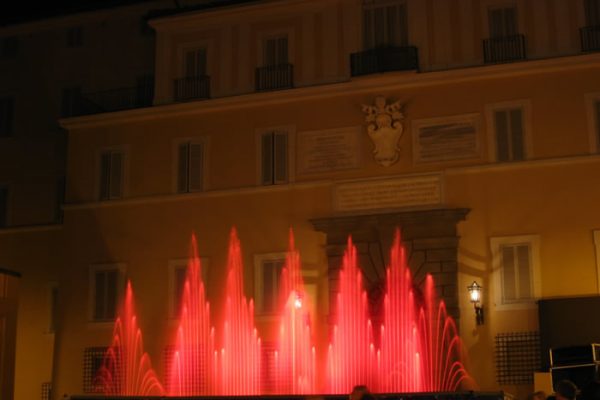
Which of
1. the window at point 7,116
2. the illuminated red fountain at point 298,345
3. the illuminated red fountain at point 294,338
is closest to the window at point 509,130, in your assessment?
the illuminated red fountain at point 298,345

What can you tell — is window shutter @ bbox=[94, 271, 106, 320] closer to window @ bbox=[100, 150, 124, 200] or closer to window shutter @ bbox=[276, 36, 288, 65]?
window @ bbox=[100, 150, 124, 200]

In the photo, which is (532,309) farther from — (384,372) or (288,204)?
(288,204)

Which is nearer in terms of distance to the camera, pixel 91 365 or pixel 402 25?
pixel 402 25

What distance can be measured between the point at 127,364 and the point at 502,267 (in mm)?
11396

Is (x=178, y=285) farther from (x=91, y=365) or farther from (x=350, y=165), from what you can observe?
(x=350, y=165)

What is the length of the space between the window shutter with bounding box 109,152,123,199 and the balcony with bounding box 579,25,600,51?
14325mm

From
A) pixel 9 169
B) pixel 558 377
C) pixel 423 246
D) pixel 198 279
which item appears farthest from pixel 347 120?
pixel 9 169

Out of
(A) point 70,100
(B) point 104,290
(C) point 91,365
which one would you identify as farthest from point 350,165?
(A) point 70,100

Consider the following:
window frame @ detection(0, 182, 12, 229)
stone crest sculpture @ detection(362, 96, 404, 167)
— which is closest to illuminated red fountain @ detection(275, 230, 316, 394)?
stone crest sculpture @ detection(362, 96, 404, 167)

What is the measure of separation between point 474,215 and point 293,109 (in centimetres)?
632

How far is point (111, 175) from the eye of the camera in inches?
1189

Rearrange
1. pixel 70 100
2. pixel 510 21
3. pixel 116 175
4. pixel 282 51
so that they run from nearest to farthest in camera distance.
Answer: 1. pixel 510 21
2. pixel 282 51
3. pixel 116 175
4. pixel 70 100

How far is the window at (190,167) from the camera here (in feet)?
95.3

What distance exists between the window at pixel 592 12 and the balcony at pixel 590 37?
0.19m
